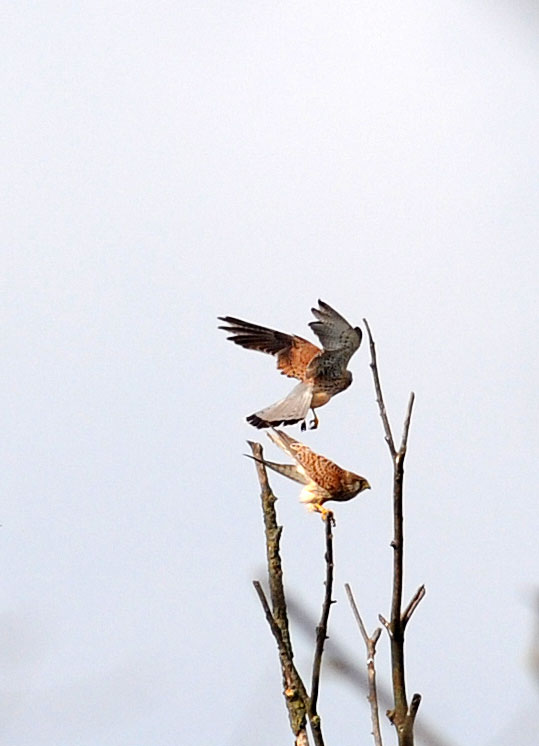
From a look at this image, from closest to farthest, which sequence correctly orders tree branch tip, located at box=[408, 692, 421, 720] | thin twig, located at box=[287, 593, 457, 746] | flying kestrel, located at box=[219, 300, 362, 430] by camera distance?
tree branch tip, located at box=[408, 692, 421, 720]
flying kestrel, located at box=[219, 300, 362, 430]
thin twig, located at box=[287, 593, 457, 746]

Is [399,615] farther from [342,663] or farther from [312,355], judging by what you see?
[342,663]

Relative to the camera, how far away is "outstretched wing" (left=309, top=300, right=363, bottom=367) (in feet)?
2.10

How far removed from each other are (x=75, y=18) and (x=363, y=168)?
1.02 ft

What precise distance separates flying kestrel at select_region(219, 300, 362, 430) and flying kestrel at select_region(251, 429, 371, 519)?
0.09 feet

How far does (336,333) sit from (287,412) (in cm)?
7

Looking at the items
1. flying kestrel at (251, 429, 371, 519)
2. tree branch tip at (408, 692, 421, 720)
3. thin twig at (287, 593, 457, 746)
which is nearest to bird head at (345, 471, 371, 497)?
flying kestrel at (251, 429, 371, 519)

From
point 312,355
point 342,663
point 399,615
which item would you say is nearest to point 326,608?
point 399,615

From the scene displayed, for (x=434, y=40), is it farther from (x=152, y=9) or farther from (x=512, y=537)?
(x=512, y=537)

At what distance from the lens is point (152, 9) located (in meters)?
0.94

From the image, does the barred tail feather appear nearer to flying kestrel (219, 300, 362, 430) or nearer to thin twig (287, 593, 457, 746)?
flying kestrel (219, 300, 362, 430)

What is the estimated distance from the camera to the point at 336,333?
65cm

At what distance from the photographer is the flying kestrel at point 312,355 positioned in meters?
0.63

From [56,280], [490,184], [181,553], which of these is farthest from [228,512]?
[490,184]

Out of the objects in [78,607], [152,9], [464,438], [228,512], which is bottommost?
[78,607]
